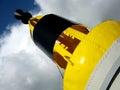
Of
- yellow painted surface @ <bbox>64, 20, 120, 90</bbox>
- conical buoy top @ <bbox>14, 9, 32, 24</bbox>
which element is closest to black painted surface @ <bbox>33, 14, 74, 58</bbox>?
yellow painted surface @ <bbox>64, 20, 120, 90</bbox>

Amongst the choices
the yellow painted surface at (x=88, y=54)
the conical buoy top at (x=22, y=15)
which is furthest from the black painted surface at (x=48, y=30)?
the conical buoy top at (x=22, y=15)

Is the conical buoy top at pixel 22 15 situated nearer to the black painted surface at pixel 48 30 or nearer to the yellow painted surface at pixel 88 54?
the black painted surface at pixel 48 30

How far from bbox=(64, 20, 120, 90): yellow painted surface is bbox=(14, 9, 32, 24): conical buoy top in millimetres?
6681

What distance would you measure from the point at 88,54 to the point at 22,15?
798 cm

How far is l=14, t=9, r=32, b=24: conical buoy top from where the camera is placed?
47.8 feet

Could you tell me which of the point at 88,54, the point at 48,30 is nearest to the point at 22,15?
the point at 48,30

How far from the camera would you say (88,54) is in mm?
7859

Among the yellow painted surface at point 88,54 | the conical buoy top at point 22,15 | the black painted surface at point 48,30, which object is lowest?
the yellow painted surface at point 88,54

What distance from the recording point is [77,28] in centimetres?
998

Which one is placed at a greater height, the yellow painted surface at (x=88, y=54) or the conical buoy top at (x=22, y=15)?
the conical buoy top at (x=22, y=15)

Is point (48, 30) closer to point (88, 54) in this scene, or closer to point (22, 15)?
point (88, 54)

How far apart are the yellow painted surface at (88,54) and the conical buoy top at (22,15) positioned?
6681 millimetres

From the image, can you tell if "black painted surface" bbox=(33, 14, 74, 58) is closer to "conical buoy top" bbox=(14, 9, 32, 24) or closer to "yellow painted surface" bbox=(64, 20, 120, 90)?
"yellow painted surface" bbox=(64, 20, 120, 90)

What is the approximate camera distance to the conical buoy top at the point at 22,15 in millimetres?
14578
